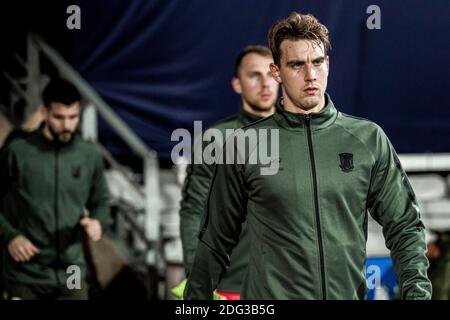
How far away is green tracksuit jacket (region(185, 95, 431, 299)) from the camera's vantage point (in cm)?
340

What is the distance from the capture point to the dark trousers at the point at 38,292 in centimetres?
572

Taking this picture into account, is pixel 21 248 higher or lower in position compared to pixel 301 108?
lower

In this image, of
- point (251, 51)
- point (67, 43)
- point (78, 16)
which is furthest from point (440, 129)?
point (67, 43)

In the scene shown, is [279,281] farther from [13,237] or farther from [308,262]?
[13,237]

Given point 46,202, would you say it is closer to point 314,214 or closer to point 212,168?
point 212,168

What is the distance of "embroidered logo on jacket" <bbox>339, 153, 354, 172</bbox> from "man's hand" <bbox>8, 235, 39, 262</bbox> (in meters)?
2.65

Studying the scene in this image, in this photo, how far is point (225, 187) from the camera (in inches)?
140

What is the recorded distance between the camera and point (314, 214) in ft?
11.2

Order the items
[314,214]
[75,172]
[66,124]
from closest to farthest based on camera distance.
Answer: [314,214]
[66,124]
[75,172]

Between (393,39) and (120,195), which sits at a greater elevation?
(393,39)

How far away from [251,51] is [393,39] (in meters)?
1.07

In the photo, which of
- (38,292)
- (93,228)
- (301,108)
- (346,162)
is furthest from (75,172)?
(346,162)

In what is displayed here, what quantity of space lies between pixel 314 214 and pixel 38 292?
2805 millimetres

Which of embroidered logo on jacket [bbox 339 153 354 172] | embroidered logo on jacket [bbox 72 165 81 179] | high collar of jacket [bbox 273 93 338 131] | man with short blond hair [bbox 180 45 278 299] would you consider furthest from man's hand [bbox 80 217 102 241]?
embroidered logo on jacket [bbox 339 153 354 172]
